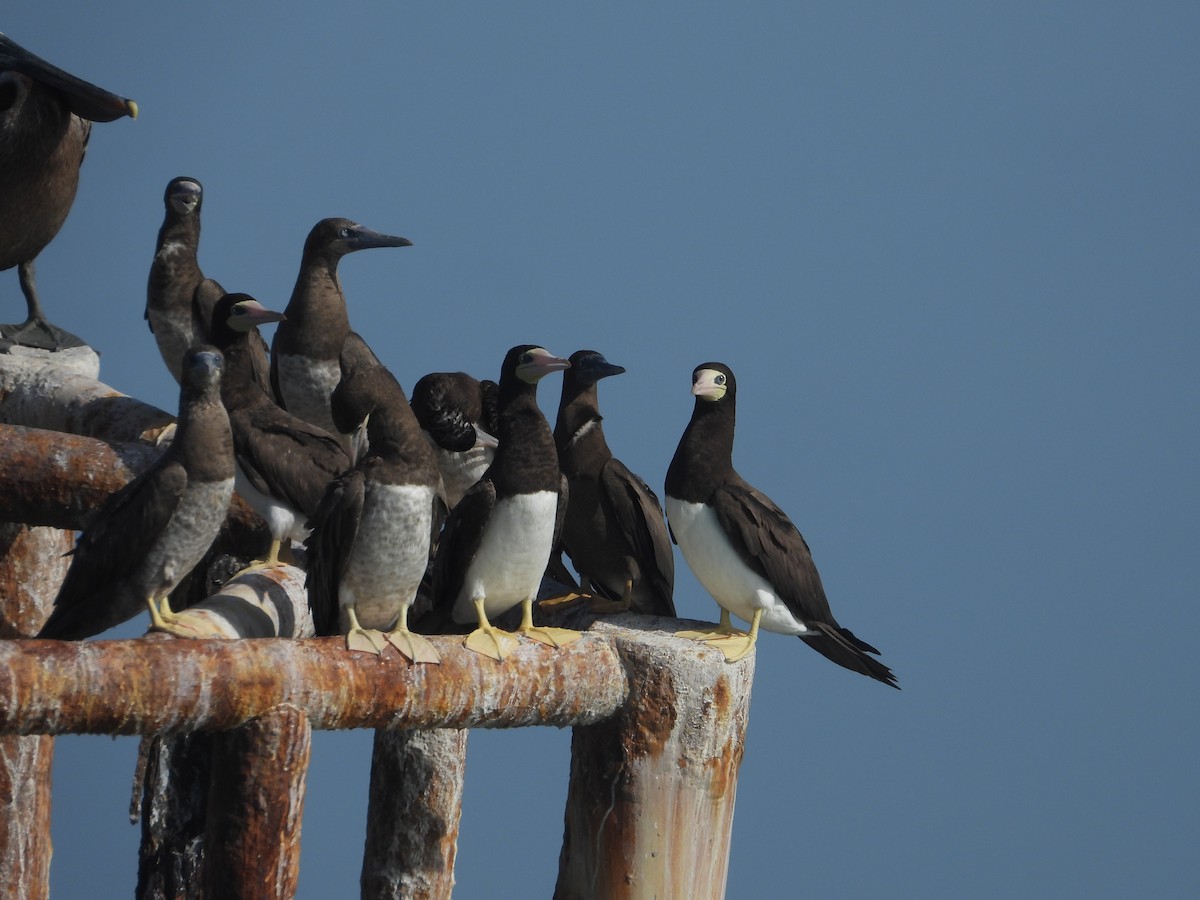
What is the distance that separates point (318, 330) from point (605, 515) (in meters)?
1.78

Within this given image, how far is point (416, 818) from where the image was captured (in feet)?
23.1

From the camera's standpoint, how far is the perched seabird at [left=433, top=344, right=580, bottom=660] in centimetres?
648

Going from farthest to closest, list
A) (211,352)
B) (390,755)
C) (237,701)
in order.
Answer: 1. (390,755)
2. (211,352)
3. (237,701)

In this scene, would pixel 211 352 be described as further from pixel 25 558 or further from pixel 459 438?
pixel 25 558

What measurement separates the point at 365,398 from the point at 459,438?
1.54 m

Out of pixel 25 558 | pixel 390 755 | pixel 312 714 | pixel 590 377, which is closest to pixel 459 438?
pixel 590 377

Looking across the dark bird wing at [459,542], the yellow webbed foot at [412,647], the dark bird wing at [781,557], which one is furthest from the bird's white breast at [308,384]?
the yellow webbed foot at [412,647]

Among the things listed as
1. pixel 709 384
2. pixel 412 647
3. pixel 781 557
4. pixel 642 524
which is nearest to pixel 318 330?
pixel 642 524

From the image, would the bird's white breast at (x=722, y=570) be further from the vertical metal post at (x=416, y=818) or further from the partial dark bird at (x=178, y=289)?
the partial dark bird at (x=178, y=289)

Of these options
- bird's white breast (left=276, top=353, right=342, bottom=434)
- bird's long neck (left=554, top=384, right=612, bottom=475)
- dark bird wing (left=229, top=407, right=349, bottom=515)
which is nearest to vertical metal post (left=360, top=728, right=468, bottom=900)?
dark bird wing (left=229, top=407, right=349, bottom=515)

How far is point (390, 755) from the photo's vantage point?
711 cm

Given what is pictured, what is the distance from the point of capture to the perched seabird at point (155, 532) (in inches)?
233

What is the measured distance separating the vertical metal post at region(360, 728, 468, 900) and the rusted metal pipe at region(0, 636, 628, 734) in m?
0.92

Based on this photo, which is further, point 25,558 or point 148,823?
point 25,558
